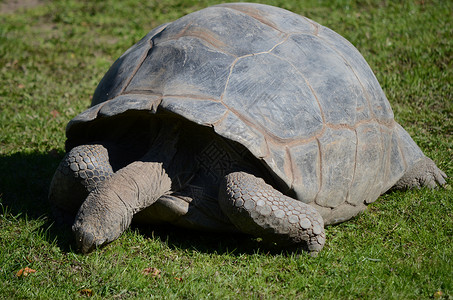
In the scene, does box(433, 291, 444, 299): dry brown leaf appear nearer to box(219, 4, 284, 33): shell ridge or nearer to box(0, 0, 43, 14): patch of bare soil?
box(219, 4, 284, 33): shell ridge

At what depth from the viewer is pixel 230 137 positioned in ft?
10.8

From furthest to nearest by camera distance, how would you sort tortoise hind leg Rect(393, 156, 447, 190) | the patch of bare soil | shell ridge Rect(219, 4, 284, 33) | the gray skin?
the patch of bare soil
tortoise hind leg Rect(393, 156, 447, 190)
shell ridge Rect(219, 4, 284, 33)
the gray skin

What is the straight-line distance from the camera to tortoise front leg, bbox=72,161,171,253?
10.9 ft

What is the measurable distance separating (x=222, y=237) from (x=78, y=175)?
3.51 ft

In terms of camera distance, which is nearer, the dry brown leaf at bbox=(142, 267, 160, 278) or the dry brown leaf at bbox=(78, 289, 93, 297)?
the dry brown leaf at bbox=(78, 289, 93, 297)

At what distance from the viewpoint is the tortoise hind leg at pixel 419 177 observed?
176 inches

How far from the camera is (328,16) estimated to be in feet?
27.0

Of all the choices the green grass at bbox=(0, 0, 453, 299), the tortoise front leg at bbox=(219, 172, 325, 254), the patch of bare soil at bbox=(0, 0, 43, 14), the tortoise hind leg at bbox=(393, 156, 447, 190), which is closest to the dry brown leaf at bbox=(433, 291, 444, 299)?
the green grass at bbox=(0, 0, 453, 299)

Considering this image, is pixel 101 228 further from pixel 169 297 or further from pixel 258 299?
Result: pixel 258 299

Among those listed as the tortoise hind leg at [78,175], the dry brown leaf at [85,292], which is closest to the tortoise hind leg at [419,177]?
the tortoise hind leg at [78,175]

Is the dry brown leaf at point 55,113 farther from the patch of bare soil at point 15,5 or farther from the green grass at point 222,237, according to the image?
the patch of bare soil at point 15,5

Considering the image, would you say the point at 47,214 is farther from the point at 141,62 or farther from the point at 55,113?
the point at 55,113

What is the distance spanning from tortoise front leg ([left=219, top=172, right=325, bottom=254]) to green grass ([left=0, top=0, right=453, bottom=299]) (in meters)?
0.14

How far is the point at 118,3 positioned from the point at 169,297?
7377mm
